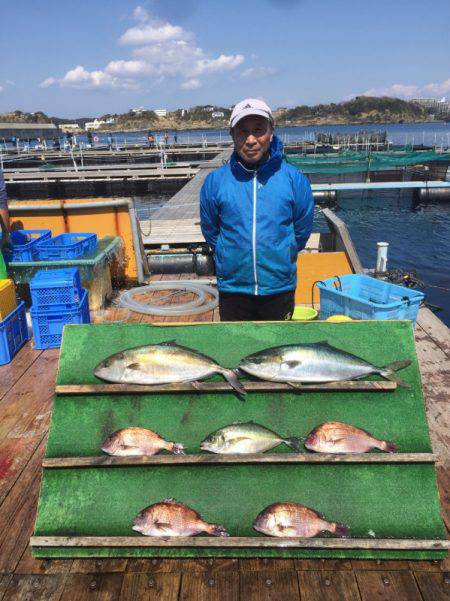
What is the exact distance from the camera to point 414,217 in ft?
92.1

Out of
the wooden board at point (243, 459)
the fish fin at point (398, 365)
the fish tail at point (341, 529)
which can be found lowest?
the fish tail at point (341, 529)

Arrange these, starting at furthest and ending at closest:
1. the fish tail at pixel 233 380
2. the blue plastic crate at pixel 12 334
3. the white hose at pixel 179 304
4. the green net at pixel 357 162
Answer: the green net at pixel 357 162 < the white hose at pixel 179 304 < the blue plastic crate at pixel 12 334 < the fish tail at pixel 233 380

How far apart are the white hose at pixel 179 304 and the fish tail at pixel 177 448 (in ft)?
12.5

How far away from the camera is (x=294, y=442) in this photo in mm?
2770

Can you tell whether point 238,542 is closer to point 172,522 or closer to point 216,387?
point 172,522

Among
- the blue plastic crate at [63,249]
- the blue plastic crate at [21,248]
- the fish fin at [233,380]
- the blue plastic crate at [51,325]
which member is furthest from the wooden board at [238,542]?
the blue plastic crate at [21,248]

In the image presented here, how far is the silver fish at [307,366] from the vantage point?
2873mm

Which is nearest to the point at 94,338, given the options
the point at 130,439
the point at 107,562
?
the point at 130,439

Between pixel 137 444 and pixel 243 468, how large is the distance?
28.1 inches

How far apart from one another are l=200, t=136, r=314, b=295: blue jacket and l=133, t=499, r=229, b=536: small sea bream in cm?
162

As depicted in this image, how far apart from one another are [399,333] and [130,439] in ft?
6.69

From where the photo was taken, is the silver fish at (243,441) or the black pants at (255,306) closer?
the silver fish at (243,441)

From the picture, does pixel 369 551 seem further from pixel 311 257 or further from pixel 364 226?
pixel 364 226

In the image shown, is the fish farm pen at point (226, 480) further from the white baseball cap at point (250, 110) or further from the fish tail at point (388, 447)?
the white baseball cap at point (250, 110)
